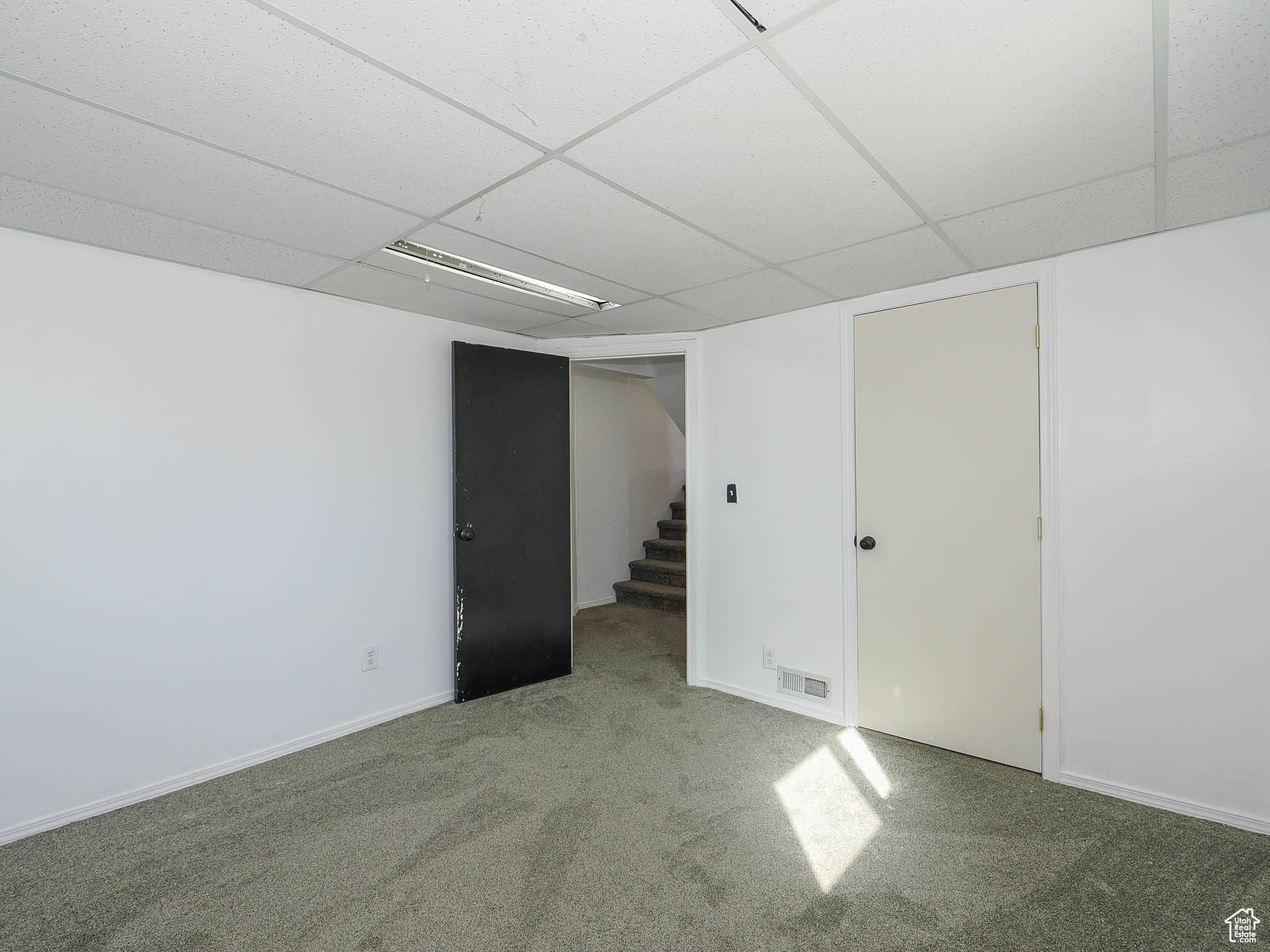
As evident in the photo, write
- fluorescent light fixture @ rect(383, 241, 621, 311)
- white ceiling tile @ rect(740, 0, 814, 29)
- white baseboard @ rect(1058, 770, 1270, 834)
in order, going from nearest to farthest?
white ceiling tile @ rect(740, 0, 814, 29), white baseboard @ rect(1058, 770, 1270, 834), fluorescent light fixture @ rect(383, 241, 621, 311)

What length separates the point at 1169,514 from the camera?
7.28 feet

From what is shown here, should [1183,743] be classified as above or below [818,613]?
below

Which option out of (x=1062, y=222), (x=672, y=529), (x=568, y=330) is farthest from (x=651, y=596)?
(x=1062, y=222)

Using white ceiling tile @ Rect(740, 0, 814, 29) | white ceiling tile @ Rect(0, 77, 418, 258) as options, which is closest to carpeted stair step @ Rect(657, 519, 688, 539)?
white ceiling tile @ Rect(0, 77, 418, 258)

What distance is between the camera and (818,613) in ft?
10.3

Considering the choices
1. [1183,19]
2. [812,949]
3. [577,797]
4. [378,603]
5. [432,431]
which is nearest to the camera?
[1183,19]

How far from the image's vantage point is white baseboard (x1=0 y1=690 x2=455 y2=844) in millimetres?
2162

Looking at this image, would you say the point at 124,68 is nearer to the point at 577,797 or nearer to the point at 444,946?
the point at 444,946

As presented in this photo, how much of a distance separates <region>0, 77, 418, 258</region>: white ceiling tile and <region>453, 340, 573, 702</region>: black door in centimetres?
128

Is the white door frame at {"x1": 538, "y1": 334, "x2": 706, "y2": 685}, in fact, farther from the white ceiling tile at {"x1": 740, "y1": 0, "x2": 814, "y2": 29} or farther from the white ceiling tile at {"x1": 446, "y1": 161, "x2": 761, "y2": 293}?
the white ceiling tile at {"x1": 740, "y1": 0, "x2": 814, "y2": 29}

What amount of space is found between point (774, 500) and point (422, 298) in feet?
7.25

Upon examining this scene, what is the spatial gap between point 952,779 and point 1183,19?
8.49 feet

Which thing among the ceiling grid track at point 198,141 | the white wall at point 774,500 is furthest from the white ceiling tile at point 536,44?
the white wall at point 774,500

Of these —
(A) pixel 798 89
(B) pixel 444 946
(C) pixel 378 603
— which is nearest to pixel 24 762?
(C) pixel 378 603
